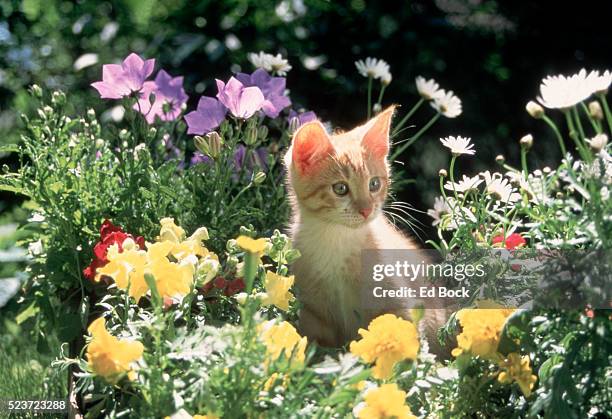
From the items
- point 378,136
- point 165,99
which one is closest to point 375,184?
point 378,136

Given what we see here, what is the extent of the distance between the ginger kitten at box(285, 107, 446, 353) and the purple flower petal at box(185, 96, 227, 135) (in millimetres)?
284

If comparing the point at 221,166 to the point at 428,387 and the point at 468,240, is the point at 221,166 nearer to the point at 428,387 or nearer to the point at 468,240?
the point at 468,240

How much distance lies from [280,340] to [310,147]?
0.71 metres

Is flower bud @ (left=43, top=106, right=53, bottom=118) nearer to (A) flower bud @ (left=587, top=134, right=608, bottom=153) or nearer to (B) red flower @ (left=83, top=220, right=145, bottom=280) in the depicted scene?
(B) red flower @ (left=83, top=220, right=145, bottom=280)

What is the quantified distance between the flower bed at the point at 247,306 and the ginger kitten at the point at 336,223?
0.31 feet

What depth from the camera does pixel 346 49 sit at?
3.68 meters

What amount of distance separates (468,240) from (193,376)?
76 cm

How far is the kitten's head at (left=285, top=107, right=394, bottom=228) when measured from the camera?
7.29 ft

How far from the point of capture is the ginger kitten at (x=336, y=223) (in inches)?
88.0

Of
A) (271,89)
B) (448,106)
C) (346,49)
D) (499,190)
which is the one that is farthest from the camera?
(346,49)

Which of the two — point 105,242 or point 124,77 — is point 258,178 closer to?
point 105,242

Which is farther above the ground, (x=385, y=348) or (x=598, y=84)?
(x=598, y=84)

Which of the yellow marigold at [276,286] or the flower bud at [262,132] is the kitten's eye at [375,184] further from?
the yellow marigold at [276,286]

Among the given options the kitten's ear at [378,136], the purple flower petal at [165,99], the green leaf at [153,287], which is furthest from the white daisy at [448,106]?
the green leaf at [153,287]
